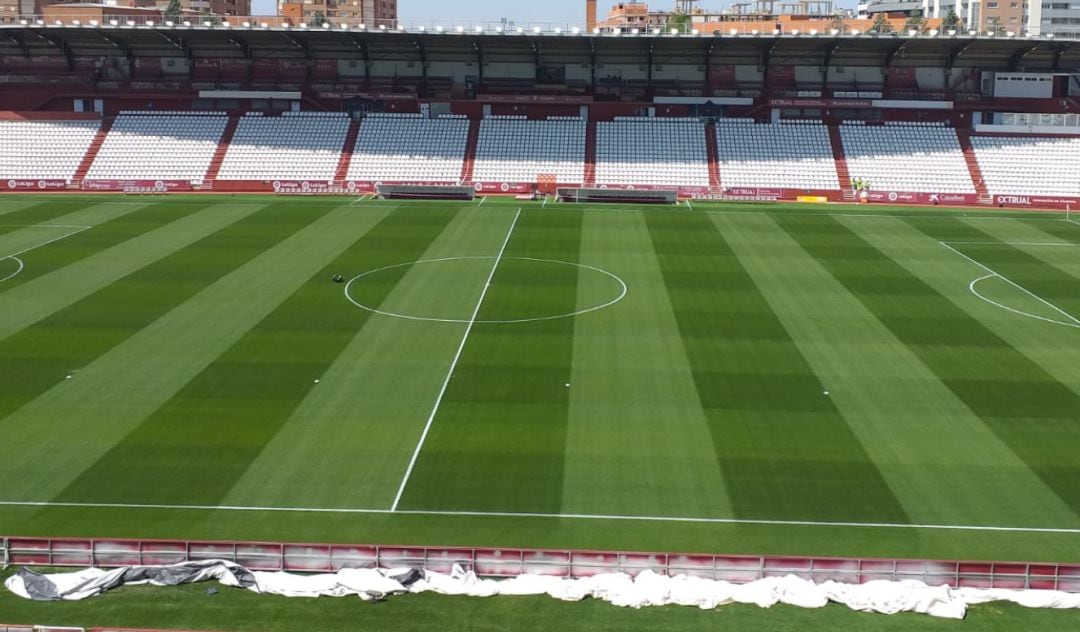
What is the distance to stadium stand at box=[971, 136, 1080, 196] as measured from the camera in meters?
81.9

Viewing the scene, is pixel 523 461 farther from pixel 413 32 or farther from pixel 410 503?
pixel 413 32

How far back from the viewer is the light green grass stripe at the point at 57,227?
5984 centimetres

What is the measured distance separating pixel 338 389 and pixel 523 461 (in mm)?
8414

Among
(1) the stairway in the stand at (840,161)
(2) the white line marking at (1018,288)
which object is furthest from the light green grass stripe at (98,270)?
(1) the stairway in the stand at (840,161)

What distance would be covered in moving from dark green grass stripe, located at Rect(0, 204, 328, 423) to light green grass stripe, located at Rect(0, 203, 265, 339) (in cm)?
66

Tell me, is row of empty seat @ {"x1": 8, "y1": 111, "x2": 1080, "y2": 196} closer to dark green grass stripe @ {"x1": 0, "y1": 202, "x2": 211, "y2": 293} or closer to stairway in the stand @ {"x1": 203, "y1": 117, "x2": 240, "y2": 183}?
stairway in the stand @ {"x1": 203, "y1": 117, "x2": 240, "y2": 183}

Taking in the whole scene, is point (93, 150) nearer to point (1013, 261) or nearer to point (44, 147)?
point (44, 147)

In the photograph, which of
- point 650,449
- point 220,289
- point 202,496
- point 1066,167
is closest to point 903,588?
point 650,449

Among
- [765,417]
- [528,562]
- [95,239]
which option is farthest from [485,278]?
[528,562]

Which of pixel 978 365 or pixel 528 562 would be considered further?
pixel 978 365

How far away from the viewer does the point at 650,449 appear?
33312 mm

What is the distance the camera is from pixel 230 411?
117 ft

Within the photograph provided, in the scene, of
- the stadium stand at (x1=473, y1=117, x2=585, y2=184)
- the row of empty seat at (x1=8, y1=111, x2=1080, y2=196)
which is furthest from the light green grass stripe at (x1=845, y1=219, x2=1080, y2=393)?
the stadium stand at (x1=473, y1=117, x2=585, y2=184)

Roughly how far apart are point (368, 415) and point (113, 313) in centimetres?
1624
